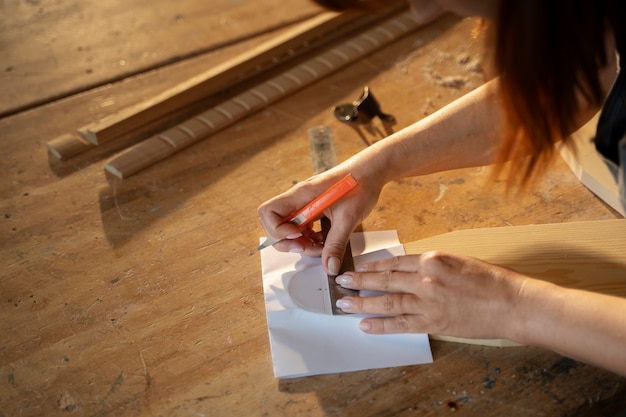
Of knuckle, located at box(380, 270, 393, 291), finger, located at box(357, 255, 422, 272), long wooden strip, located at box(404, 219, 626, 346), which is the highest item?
finger, located at box(357, 255, 422, 272)

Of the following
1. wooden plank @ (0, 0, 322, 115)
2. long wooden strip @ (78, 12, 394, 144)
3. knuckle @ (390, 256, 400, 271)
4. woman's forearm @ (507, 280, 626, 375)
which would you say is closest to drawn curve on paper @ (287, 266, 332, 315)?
knuckle @ (390, 256, 400, 271)

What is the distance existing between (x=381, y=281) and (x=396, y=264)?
0.12ft

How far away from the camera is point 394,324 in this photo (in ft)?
3.34

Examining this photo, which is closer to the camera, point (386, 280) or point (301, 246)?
point (386, 280)

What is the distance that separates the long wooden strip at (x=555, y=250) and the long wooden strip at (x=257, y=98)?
0.54 m

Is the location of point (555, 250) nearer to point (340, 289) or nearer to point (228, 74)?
point (340, 289)

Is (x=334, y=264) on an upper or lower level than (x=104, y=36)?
lower

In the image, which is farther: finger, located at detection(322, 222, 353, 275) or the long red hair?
finger, located at detection(322, 222, 353, 275)

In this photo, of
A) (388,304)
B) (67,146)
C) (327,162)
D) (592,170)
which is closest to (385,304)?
(388,304)

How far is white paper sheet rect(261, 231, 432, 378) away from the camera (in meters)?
0.99

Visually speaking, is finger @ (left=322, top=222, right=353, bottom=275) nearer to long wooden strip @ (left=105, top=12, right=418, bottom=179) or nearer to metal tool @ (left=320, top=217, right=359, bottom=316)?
metal tool @ (left=320, top=217, right=359, bottom=316)

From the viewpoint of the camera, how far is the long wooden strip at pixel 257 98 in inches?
54.2

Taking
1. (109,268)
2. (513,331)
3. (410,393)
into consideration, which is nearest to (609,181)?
(513,331)

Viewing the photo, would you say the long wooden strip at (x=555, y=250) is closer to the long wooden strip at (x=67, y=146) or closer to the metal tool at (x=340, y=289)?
the metal tool at (x=340, y=289)
